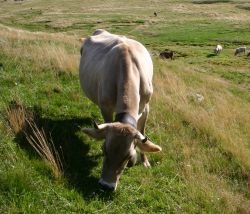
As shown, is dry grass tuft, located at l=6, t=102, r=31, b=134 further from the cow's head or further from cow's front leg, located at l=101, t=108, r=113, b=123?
the cow's head

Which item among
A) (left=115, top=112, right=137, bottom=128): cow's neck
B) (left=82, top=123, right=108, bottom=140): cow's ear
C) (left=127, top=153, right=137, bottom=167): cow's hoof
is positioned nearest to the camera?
(left=82, top=123, right=108, bottom=140): cow's ear

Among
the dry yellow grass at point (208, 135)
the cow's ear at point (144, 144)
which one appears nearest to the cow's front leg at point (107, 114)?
the cow's ear at point (144, 144)

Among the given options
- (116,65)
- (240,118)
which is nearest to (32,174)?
(116,65)

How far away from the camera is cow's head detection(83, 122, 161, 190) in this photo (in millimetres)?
5949

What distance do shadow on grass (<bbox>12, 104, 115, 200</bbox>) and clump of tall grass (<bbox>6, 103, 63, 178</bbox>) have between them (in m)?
0.09

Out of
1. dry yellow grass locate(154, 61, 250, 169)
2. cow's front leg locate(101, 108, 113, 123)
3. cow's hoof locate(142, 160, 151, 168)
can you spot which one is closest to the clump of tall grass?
cow's front leg locate(101, 108, 113, 123)

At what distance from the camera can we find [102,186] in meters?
6.20

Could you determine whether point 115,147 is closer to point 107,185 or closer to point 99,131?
point 99,131

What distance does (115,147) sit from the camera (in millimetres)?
5945

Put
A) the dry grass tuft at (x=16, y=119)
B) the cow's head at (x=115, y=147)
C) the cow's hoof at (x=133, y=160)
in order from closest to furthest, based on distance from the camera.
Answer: the cow's head at (x=115, y=147)
the cow's hoof at (x=133, y=160)
the dry grass tuft at (x=16, y=119)

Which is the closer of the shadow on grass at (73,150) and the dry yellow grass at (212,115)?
the shadow on grass at (73,150)

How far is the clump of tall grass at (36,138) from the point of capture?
644 centimetres

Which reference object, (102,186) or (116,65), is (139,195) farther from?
(116,65)

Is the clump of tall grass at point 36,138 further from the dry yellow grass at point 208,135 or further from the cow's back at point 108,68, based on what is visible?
the dry yellow grass at point 208,135
